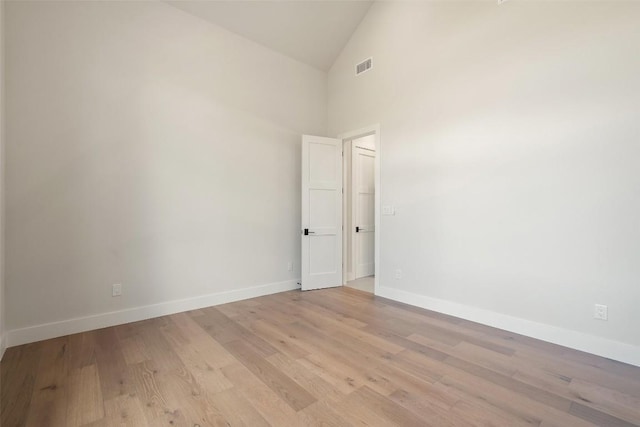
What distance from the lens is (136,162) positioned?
328cm

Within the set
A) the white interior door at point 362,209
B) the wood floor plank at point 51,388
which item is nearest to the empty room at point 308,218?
the wood floor plank at point 51,388

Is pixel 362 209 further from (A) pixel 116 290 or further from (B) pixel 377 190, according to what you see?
(A) pixel 116 290

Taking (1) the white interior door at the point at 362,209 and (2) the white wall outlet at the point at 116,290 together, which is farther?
(1) the white interior door at the point at 362,209

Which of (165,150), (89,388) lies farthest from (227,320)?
(165,150)

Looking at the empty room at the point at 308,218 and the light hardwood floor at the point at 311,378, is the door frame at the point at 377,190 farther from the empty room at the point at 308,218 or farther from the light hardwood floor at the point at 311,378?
the light hardwood floor at the point at 311,378

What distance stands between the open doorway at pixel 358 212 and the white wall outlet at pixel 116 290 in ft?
10.3

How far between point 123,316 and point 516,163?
448 cm

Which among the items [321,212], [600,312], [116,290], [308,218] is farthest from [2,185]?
[600,312]

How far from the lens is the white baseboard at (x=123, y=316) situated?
2714 mm

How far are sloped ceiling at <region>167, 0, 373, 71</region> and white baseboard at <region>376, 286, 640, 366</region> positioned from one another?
4.00m

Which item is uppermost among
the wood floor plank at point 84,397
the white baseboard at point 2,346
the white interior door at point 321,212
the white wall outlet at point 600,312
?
the white interior door at point 321,212

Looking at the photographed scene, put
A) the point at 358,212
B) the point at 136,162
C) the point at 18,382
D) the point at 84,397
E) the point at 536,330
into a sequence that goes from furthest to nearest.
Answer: the point at 358,212, the point at 136,162, the point at 536,330, the point at 18,382, the point at 84,397

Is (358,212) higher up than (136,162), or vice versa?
(136,162)

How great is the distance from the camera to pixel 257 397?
6.28ft
